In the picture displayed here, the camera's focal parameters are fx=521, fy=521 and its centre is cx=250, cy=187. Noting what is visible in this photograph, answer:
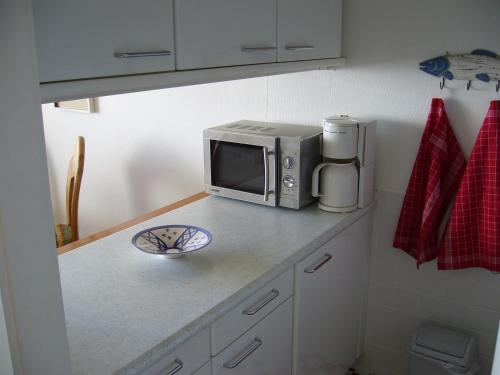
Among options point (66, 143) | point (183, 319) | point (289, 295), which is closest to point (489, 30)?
point (289, 295)

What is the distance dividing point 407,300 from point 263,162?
83 cm

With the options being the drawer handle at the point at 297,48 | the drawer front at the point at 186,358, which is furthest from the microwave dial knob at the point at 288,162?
the drawer front at the point at 186,358

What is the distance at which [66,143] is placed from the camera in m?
2.88

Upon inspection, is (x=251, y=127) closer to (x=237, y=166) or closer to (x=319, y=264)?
(x=237, y=166)

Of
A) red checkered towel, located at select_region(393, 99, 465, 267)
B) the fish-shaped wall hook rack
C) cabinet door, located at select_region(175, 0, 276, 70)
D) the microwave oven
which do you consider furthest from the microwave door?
the fish-shaped wall hook rack

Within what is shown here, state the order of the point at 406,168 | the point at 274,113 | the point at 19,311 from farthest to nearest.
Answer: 1. the point at 274,113
2. the point at 406,168
3. the point at 19,311

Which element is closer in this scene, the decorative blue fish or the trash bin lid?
the decorative blue fish

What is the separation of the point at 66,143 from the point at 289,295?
1.79 metres

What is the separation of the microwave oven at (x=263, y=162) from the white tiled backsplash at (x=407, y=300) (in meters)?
0.39

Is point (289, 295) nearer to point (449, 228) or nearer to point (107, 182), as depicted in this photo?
point (449, 228)

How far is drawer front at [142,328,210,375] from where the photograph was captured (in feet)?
3.77

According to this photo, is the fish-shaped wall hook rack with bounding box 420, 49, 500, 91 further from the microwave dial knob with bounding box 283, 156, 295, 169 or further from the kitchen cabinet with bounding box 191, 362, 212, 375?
the kitchen cabinet with bounding box 191, 362, 212, 375

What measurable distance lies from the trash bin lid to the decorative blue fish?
956mm

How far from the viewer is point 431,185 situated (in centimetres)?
186
